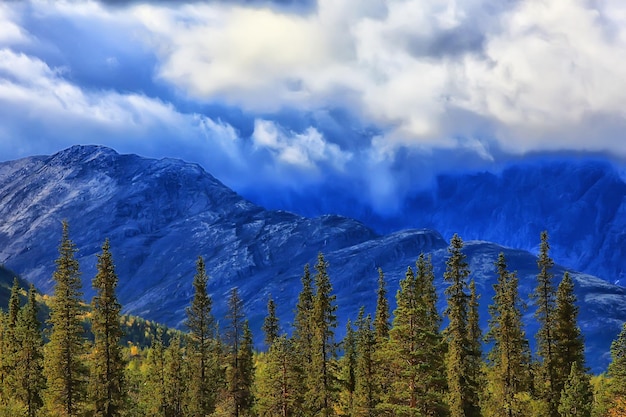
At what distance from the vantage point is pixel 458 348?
182 feet

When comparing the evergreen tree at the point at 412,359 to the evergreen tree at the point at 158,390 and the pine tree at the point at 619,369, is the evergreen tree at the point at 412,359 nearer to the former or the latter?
the pine tree at the point at 619,369

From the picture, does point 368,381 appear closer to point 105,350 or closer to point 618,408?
point 105,350

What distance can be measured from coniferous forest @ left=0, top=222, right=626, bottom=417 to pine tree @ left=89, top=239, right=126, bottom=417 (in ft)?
0.30

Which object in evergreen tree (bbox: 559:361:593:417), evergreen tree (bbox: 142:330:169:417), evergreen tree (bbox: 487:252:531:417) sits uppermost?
evergreen tree (bbox: 142:330:169:417)

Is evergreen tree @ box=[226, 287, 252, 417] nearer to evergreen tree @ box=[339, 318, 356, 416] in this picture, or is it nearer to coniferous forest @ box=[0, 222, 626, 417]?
coniferous forest @ box=[0, 222, 626, 417]

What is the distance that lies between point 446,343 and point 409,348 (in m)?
11.0

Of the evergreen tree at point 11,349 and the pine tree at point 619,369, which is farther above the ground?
the evergreen tree at point 11,349

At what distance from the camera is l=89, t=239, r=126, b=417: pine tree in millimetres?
59406

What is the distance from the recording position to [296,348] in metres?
71.4

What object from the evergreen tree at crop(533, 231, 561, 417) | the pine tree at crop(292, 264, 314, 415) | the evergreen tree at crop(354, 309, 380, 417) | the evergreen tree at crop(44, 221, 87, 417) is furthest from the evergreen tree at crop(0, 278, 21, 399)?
the evergreen tree at crop(533, 231, 561, 417)

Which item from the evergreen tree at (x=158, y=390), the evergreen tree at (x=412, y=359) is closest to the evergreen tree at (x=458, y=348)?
the evergreen tree at (x=412, y=359)

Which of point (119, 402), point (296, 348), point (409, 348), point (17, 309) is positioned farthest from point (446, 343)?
point (17, 309)

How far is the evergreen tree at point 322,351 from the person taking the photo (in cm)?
6581

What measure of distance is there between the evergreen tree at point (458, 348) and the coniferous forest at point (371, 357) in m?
0.09
